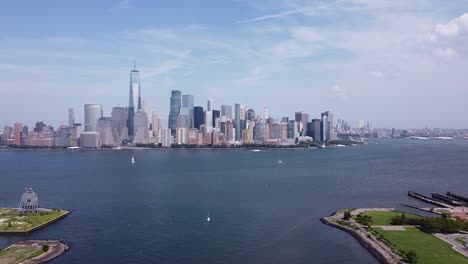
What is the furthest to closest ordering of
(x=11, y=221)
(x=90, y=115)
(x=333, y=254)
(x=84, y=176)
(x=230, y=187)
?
(x=90, y=115) → (x=84, y=176) → (x=230, y=187) → (x=11, y=221) → (x=333, y=254)

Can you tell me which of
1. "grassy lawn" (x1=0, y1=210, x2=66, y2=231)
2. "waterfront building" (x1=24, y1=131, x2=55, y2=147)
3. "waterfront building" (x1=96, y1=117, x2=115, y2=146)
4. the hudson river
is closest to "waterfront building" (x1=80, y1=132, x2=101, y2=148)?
"waterfront building" (x1=96, y1=117, x2=115, y2=146)

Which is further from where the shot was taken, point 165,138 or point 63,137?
point 63,137

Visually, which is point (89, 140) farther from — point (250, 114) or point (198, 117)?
point (250, 114)

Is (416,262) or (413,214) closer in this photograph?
(416,262)

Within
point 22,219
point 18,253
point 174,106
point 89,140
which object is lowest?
point 18,253

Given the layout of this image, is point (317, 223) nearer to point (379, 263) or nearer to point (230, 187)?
point (379, 263)

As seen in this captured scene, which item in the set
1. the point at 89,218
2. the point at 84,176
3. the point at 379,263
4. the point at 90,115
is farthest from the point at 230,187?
the point at 90,115

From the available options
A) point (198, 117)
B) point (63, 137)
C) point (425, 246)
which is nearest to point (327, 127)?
point (198, 117)
